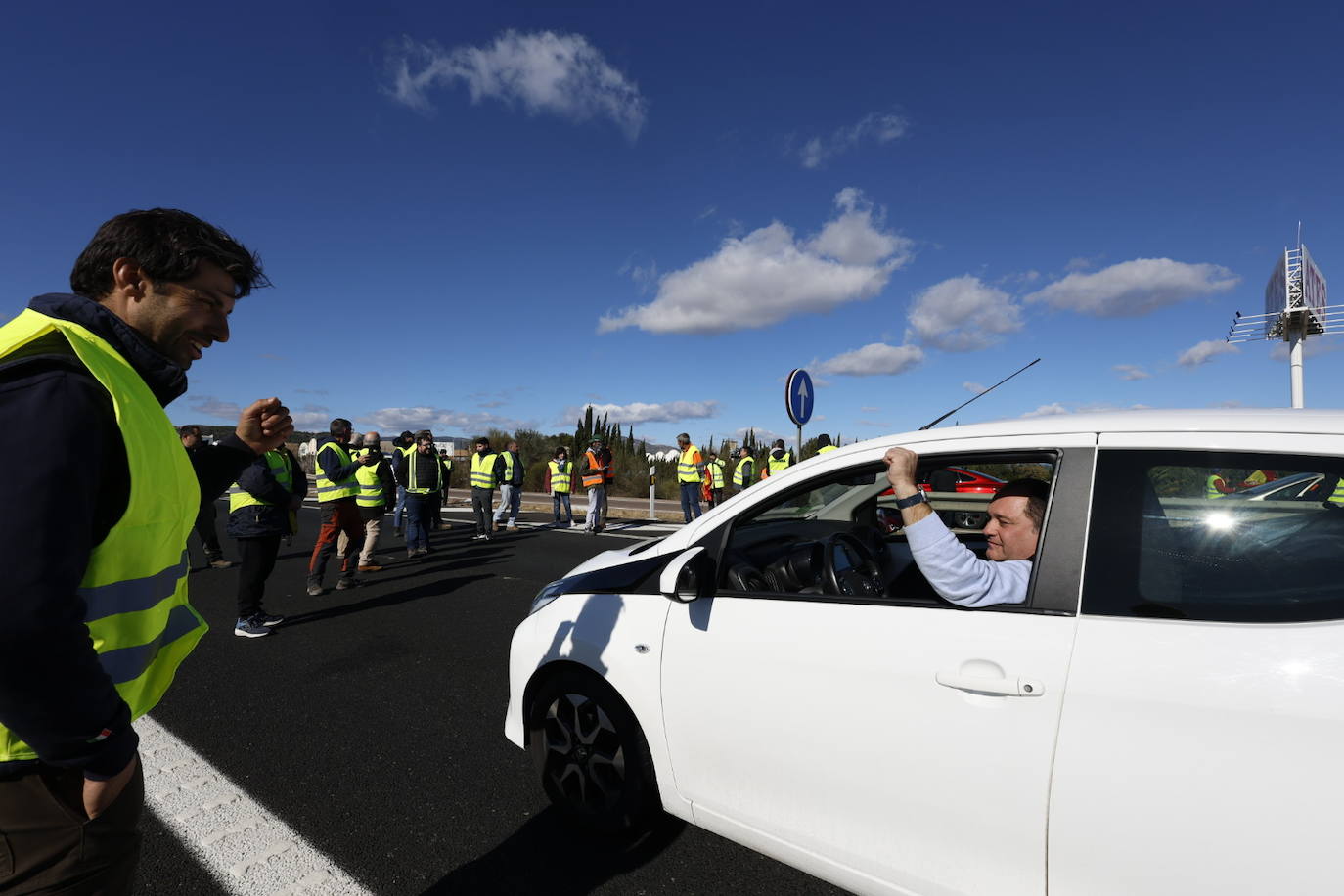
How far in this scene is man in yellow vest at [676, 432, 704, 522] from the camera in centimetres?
1289

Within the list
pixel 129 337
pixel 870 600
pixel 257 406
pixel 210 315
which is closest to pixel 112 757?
pixel 129 337

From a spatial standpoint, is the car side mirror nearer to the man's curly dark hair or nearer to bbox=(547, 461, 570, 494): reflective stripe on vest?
the man's curly dark hair

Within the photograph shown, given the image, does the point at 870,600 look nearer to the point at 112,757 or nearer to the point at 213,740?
the point at 112,757

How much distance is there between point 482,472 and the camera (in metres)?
11.6

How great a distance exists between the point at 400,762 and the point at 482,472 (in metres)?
8.73

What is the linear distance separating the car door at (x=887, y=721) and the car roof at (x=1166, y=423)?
62 millimetres

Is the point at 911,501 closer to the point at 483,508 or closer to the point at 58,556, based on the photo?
the point at 58,556

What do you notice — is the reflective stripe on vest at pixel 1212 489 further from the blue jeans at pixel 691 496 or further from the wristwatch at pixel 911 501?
the blue jeans at pixel 691 496

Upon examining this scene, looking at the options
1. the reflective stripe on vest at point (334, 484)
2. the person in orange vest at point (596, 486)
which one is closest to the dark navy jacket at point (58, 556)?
the reflective stripe on vest at point (334, 484)

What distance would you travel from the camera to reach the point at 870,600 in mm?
1953

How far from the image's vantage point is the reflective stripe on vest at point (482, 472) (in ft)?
38.0

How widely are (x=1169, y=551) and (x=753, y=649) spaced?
1.13 m

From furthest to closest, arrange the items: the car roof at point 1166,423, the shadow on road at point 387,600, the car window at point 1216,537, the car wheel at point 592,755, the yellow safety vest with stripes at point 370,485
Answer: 1. the yellow safety vest with stripes at point 370,485
2. the shadow on road at point 387,600
3. the car wheel at point 592,755
4. the car roof at point 1166,423
5. the car window at point 1216,537

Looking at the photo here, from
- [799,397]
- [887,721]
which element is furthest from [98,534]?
[799,397]
